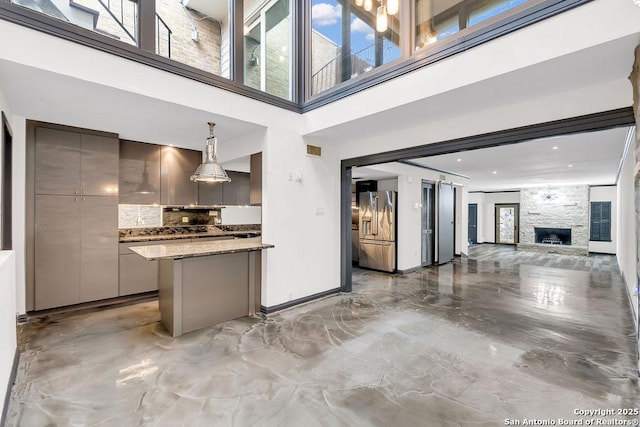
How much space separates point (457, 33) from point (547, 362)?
3.20 m

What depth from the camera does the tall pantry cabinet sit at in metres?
3.80

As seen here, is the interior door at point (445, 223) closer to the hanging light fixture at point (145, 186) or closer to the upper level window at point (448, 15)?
the upper level window at point (448, 15)

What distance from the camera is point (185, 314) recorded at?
3.33 meters

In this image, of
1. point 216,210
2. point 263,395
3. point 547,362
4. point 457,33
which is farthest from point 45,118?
point 547,362

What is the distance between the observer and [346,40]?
13.7ft

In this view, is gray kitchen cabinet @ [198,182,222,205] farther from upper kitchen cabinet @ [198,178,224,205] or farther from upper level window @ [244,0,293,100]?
upper level window @ [244,0,293,100]

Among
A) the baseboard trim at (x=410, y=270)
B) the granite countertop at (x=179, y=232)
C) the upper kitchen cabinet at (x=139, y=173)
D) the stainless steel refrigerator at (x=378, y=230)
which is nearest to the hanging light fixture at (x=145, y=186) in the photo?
the upper kitchen cabinet at (x=139, y=173)

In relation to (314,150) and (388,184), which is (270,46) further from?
(388,184)

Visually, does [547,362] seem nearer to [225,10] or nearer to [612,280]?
[612,280]

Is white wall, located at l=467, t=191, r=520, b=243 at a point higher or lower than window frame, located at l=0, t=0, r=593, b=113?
lower

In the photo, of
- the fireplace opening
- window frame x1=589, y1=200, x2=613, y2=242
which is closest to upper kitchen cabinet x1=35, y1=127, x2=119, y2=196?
the fireplace opening

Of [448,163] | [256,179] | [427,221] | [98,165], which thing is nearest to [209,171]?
[256,179]

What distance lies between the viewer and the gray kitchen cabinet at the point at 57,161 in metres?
3.79

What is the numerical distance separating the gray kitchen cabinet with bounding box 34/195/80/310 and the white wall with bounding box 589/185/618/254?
14.7 meters
